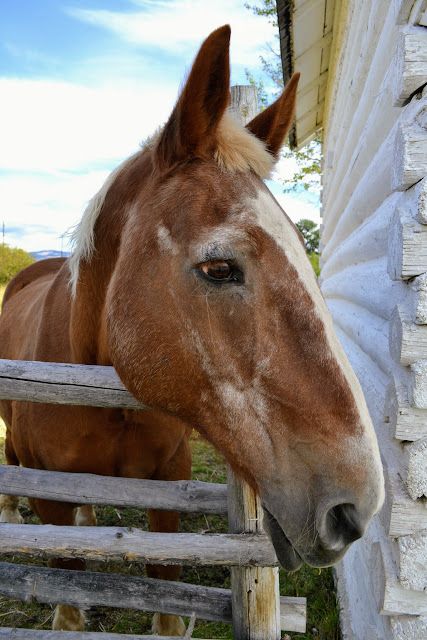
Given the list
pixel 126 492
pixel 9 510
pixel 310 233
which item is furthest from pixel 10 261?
pixel 126 492

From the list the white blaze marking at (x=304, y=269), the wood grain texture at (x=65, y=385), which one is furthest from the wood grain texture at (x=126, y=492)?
the white blaze marking at (x=304, y=269)

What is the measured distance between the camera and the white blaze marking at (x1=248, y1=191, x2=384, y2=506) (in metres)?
1.40

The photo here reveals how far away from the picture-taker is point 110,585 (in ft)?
7.82

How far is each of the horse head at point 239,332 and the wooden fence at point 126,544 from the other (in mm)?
479

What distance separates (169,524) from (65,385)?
1176mm

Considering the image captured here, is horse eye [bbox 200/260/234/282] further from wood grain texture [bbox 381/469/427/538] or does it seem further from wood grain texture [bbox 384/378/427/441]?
wood grain texture [bbox 381/469/427/538]

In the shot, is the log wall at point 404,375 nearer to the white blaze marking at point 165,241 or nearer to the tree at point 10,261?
the white blaze marking at point 165,241

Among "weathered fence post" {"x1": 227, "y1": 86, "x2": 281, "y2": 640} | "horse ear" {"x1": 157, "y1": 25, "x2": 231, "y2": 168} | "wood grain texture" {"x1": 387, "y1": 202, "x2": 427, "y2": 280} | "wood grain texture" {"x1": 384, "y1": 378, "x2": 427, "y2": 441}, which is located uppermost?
"horse ear" {"x1": 157, "y1": 25, "x2": 231, "y2": 168}

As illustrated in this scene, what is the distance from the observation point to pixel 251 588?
82.5 inches

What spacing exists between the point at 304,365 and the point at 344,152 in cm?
391

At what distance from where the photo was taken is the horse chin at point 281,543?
4.85 ft

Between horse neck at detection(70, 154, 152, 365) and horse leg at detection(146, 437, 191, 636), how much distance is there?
81cm

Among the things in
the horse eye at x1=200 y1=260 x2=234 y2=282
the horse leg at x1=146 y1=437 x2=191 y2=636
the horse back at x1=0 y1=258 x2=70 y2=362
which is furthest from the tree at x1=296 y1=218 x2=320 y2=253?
the horse eye at x1=200 y1=260 x2=234 y2=282

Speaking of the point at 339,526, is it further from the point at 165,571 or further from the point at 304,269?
the point at 165,571
